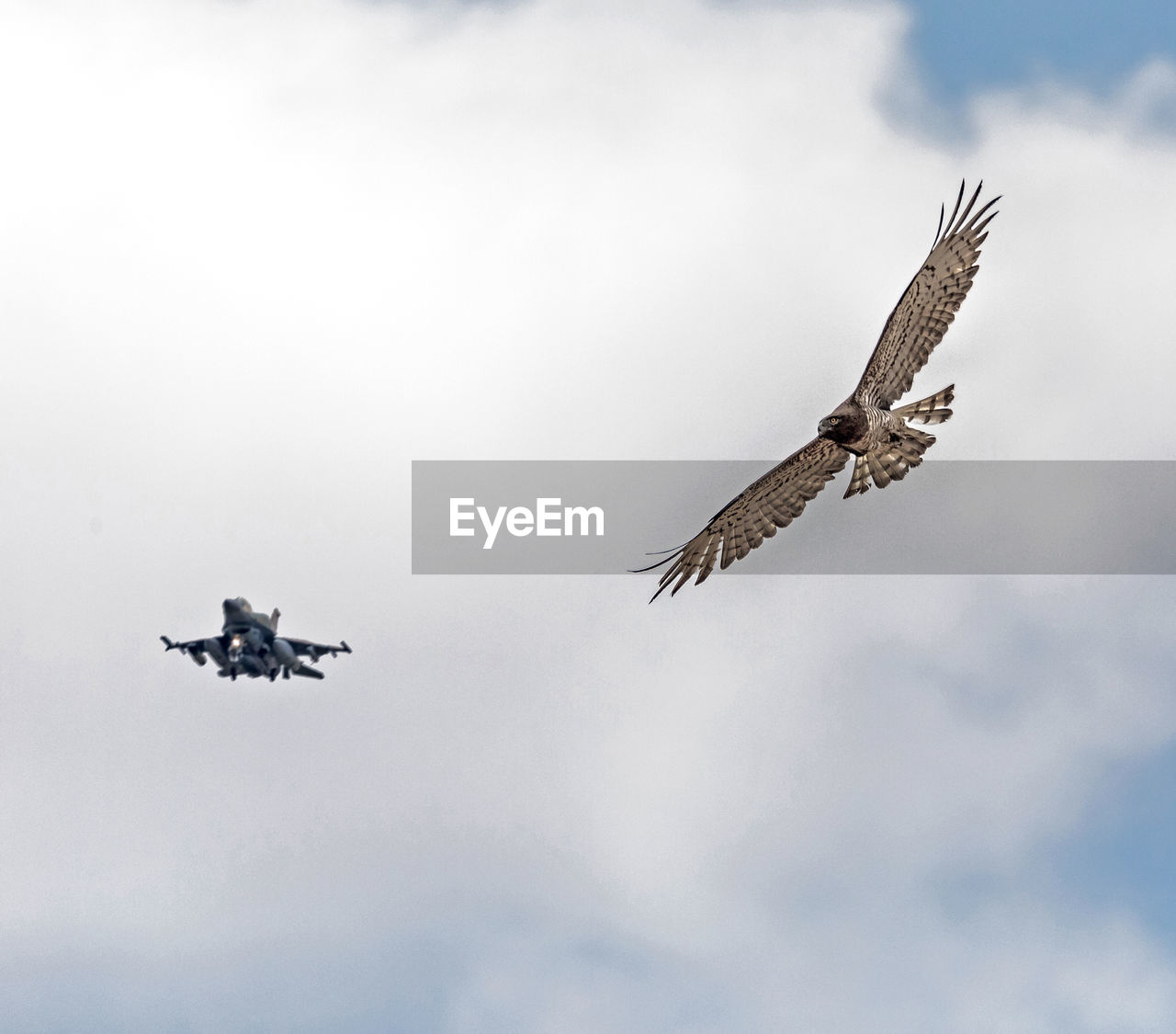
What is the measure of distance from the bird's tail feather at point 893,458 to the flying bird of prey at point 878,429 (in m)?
0.03

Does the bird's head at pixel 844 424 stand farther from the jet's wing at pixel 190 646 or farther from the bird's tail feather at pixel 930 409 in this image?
the jet's wing at pixel 190 646

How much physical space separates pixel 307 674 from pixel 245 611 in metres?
6.35

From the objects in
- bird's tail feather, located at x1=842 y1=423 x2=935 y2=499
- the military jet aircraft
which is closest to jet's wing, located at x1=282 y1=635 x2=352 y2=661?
the military jet aircraft

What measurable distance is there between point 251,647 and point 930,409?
47.4m

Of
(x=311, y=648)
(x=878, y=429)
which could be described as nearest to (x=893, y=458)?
(x=878, y=429)


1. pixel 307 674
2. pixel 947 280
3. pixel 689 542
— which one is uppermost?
pixel 307 674

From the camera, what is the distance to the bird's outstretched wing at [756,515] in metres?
65.5

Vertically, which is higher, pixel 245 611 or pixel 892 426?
pixel 245 611

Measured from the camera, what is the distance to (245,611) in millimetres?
101875

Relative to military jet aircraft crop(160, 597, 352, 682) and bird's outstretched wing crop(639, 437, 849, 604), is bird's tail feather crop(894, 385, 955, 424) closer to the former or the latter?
bird's outstretched wing crop(639, 437, 849, 604)

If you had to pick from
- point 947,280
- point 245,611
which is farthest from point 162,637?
point 947,280

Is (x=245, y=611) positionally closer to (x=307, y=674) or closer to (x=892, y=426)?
(x=307, y=674)

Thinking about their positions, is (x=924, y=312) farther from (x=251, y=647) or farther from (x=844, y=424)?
(x=251, y=647)

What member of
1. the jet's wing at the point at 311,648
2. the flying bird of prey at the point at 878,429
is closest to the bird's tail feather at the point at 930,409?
the flying bird of prey at the point at 878,429
